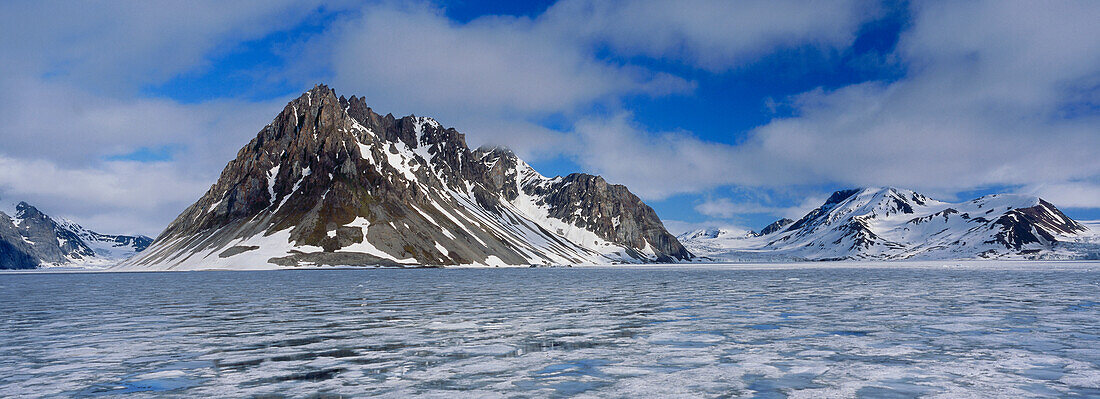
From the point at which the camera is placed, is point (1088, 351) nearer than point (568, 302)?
Yes

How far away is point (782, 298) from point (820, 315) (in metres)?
14.8

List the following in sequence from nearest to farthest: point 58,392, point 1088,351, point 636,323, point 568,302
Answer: point 58,392 → point 1088,351 → point 636,323 → point 568,302

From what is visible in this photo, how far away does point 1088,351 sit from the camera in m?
20.3

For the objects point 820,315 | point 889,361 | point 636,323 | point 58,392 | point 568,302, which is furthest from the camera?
point 568,302

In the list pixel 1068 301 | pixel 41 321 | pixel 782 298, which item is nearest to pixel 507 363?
pixel 41 321

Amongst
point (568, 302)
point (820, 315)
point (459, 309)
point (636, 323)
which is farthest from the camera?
point (568, 302)

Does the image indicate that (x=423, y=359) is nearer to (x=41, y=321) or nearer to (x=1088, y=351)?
(x=1088, y=351)

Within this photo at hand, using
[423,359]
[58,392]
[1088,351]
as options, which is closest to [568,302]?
[423,359]

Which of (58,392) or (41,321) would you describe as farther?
(41,321)

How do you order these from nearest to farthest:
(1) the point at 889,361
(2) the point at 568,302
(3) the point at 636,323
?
(1) the point at 889,361
(3) the point at 636,323
(2) the point at 568,302

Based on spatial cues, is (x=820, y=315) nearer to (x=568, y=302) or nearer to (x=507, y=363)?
(x=568, y=302)

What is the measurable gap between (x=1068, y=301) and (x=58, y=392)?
180 feet

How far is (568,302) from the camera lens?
46.2 meters

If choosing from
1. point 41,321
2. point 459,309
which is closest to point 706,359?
point 459,309
